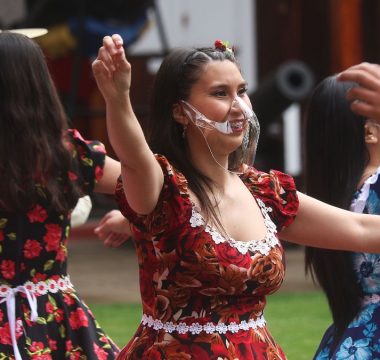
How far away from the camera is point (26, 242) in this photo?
4199 millimetres

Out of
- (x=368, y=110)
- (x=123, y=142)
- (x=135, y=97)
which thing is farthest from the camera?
(x=135, y=97)

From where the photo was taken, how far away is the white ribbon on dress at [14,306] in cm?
414

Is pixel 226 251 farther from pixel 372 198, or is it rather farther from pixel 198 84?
pixel 372 198

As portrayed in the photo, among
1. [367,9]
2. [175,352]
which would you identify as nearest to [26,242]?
[175,352]

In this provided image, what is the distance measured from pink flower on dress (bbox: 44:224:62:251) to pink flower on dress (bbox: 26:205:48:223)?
0.12ft

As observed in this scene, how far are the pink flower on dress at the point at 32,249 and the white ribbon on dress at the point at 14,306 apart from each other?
117 mm

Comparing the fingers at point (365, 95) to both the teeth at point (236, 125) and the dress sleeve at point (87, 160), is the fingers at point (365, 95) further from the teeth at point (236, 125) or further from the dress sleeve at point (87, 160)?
the dress sleeve at point (87, 160)

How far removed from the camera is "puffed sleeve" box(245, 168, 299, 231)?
12.0 feet

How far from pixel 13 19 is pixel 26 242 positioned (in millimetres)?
7878

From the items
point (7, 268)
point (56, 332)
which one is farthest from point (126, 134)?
point (56, 332)

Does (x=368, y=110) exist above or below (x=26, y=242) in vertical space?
above

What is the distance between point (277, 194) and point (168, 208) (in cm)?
47

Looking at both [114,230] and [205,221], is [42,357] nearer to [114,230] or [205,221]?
[114,230]

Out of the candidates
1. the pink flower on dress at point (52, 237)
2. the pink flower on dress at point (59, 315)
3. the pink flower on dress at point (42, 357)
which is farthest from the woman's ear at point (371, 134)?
the pink flower on dress at point (42, 357)
